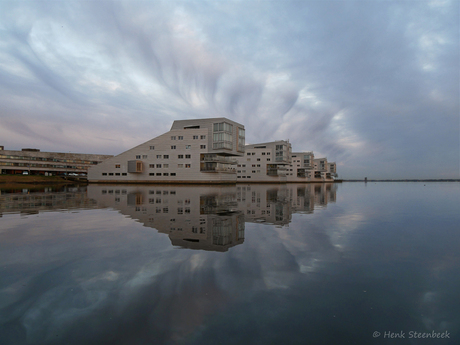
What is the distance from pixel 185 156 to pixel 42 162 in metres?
71.6

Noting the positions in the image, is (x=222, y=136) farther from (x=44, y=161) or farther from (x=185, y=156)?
(x=44, y=161)

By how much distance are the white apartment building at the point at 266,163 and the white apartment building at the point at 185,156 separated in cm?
3567

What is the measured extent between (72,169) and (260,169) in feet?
277

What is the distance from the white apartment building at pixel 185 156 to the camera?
66.7 m

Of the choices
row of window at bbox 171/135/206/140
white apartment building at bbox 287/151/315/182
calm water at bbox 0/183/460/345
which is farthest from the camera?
white apartment building at bbox 287/151/315/182

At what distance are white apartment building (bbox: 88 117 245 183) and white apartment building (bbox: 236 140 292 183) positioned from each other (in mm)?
35666

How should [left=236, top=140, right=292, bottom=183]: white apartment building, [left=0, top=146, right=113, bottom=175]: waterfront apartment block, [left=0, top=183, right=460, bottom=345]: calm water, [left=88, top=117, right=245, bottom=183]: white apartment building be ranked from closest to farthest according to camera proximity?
[left=0, top=183, right=460, bottom=345]: calm water, [left=88, top=117, right=245, bottom=183]: white apartment building, [left=0, top=146, right=113, bottom=175]: waterfront apartment block, [left=236, top=140, right=292, bottom=183]: white apartment building

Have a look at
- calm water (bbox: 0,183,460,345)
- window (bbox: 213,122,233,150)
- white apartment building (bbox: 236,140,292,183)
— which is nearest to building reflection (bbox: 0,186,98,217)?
calm water (bbox: 0,183,460,345)

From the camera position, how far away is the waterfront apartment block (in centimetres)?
9312

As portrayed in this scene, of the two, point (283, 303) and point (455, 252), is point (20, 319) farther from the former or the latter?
point (455, 252)

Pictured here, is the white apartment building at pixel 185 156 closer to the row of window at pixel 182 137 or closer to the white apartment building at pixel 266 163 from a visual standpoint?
the row of window at pixel 182 137

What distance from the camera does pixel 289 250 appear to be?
7.63m

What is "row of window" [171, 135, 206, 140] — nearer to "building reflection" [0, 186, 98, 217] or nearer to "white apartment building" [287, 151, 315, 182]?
"building reflection" [0, 186, 98, 217]

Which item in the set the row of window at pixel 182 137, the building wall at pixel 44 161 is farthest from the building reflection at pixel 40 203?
the building wall at pixel 44 161
